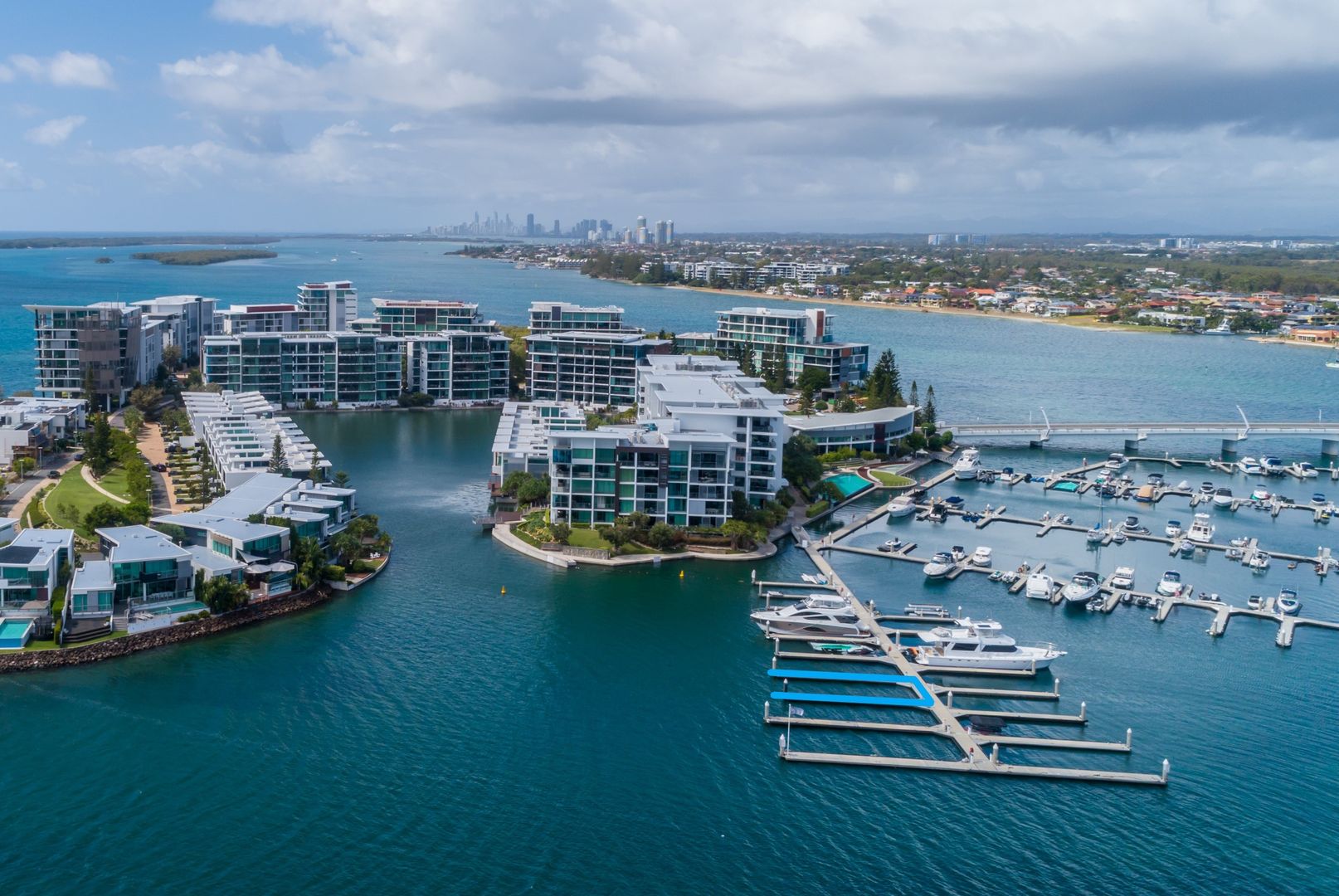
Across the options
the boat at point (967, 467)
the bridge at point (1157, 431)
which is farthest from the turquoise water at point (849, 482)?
the bridge at point (1157, 431)

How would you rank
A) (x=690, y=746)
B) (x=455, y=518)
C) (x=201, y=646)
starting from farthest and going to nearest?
(x=455, y=518) → (x=201, y=646) → (x=690, y=746)

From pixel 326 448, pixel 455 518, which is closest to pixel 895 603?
pixel 455 518

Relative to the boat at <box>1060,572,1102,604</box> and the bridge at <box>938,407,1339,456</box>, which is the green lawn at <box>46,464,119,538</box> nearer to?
the boat at <box>1060,572,1102,604</box>

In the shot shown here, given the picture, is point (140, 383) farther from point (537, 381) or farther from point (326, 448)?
point (537, 381)

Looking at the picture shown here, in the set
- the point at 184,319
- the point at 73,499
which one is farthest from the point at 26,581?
the point at 184,319

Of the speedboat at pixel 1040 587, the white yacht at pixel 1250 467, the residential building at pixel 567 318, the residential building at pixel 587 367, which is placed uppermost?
the residential building at pixel 567 318

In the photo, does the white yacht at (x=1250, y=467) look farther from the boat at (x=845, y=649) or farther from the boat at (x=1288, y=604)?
the boat at (x=845, y=649)

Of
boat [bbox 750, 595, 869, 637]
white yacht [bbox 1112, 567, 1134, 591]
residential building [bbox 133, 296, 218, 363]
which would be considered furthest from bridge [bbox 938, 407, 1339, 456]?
residential building [bbox 133, 296, 218, 363]
